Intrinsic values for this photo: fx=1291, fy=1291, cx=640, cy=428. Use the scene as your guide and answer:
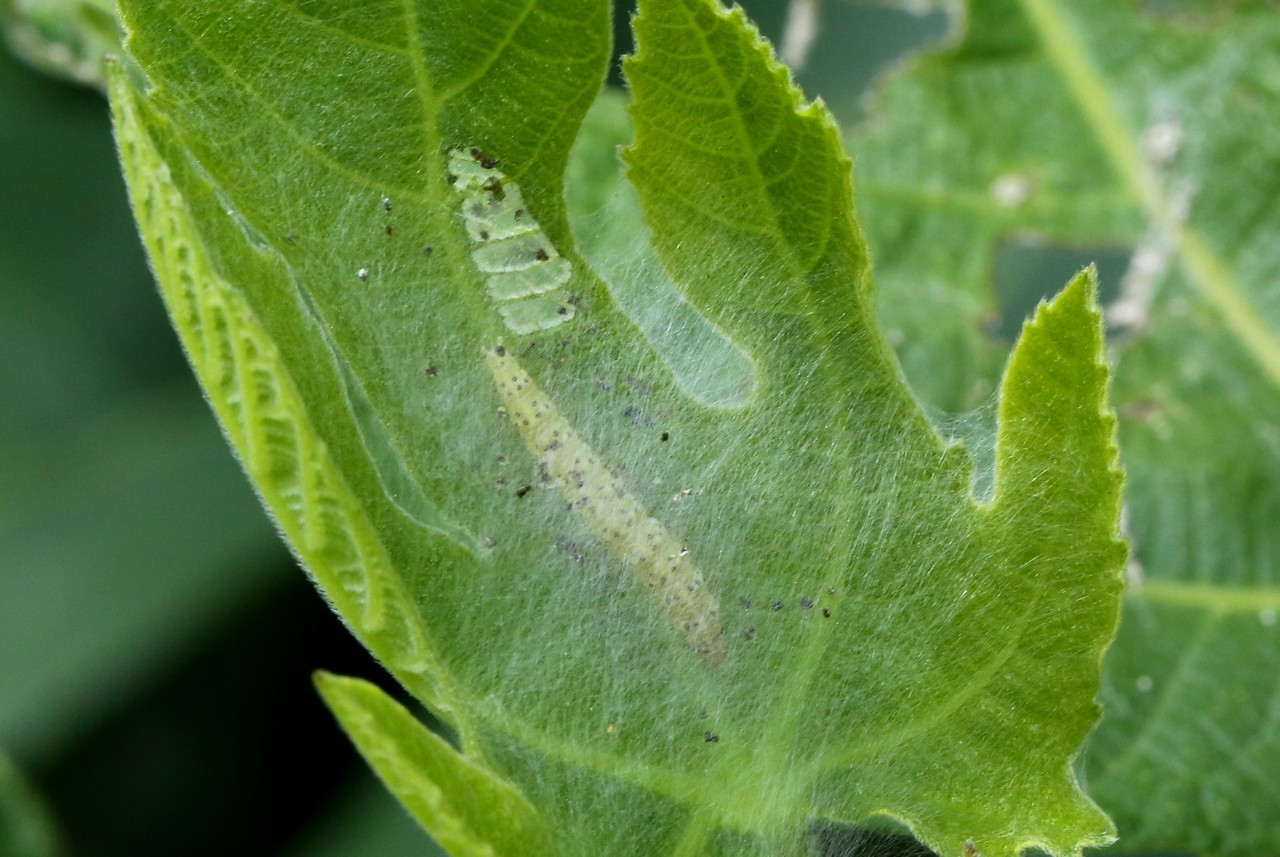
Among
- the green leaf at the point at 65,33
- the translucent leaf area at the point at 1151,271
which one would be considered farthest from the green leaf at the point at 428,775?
the translucent leaf area at the point at 1151,271

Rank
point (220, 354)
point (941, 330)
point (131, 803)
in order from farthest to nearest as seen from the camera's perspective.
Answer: point (131, 803), point (941, 330), point (220, 354)

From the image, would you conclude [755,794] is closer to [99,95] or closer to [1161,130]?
[1161,130]

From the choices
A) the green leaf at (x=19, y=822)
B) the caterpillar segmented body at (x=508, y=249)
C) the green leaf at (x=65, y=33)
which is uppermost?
the green leaf at (x=65, y=33)

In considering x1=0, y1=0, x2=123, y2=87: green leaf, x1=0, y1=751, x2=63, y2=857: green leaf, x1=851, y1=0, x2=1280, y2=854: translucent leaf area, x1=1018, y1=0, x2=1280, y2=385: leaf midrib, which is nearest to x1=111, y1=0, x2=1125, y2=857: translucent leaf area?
x1=0, y1=0, x2=123, y2=87: green leaf

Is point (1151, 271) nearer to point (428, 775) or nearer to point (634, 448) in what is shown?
point (634, 448)

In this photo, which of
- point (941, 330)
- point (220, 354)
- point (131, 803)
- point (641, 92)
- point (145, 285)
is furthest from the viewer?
point (145, 285)

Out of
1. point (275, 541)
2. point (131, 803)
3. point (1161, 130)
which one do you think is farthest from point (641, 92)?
point (131, 803)

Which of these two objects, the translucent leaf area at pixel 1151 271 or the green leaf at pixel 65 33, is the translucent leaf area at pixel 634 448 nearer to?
the green leaf at pixel 65 33

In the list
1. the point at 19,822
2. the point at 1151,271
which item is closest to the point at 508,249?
the point at 1151,271
